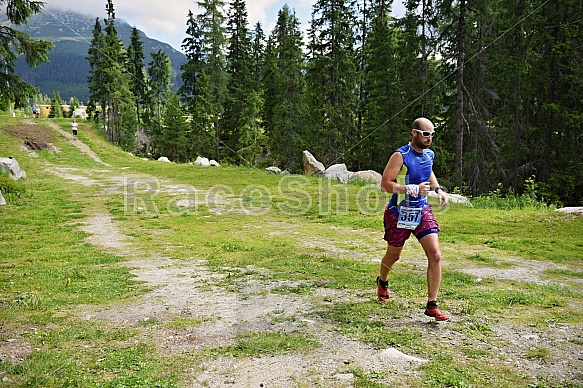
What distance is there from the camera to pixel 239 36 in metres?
48.1

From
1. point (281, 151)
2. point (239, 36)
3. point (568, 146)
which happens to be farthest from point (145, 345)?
point (239, 36)

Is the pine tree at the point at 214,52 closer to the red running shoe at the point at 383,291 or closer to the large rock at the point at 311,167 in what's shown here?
the large rock at the point at 311,167

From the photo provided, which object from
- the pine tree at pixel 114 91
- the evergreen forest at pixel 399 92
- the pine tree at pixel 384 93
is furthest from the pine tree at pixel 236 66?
the pine tree at pixel 384 93

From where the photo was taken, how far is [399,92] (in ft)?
94.1

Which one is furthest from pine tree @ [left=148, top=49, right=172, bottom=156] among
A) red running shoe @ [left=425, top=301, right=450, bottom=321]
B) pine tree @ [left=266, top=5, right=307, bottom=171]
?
red running shoe @ [left=425, top=301, right=450, bottom=321]

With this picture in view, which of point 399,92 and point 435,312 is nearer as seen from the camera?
point 435,312

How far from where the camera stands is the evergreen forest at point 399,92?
18828mm

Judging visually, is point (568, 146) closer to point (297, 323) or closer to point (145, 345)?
point (297, 323)

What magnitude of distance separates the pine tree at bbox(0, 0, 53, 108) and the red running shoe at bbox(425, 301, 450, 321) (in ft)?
49.3

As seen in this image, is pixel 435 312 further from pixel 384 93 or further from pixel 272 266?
pixel 384 93

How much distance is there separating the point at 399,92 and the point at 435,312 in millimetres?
26178

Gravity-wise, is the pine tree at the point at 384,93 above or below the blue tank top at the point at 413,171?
above

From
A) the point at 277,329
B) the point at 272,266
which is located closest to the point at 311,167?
the point at 272,266

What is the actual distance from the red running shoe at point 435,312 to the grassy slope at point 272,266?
7.9 inches
